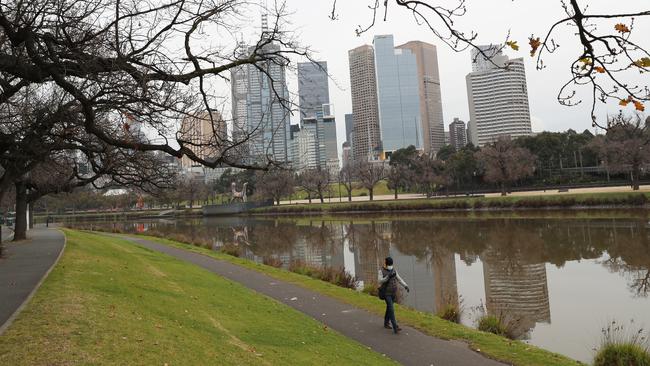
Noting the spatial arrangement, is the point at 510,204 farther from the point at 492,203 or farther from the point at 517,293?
the point at 517,293

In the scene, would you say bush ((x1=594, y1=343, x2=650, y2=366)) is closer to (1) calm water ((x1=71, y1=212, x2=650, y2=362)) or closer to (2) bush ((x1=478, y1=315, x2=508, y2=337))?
(1) calm water ((x1=71, y1=212, x2=650, y2=362))

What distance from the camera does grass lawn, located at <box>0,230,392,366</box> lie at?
212 inches

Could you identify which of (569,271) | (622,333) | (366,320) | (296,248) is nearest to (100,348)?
(366,320)

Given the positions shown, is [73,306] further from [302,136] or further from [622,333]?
[622,333]

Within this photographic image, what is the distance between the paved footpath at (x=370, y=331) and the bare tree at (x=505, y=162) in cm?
5108

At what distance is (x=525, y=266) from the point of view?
18.1 m

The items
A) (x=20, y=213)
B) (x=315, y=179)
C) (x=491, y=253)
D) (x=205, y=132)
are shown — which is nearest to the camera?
(x=205, y=132)

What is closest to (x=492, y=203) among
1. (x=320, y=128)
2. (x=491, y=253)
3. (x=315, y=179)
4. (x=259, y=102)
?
(x=491, y=253)

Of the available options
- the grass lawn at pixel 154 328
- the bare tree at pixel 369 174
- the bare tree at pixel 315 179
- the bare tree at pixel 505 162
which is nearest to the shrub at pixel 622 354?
the grass lawn at pixel 154 328

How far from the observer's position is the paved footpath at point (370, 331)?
775 cm

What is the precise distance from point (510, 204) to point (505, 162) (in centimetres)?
1431

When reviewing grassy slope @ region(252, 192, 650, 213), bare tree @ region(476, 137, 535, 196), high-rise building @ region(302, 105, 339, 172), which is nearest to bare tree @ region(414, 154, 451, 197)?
bare tree @ region(476, 137, 535, 196)

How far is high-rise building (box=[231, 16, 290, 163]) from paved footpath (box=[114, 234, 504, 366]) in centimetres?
406

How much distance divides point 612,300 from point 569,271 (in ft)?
14.3
